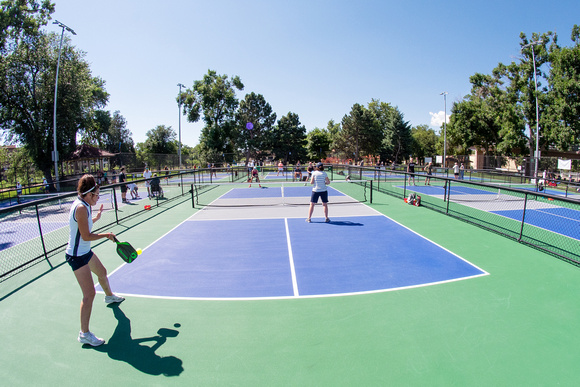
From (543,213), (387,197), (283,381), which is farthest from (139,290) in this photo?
(543,213)

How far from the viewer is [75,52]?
3019 cm

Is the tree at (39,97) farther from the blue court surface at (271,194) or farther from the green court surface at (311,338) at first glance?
the green court surface at (311,338)

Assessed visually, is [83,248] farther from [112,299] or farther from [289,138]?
[289,138]

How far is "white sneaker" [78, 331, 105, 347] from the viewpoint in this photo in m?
3.77

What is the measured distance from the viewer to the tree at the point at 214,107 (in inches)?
2136

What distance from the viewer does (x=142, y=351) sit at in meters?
3.67

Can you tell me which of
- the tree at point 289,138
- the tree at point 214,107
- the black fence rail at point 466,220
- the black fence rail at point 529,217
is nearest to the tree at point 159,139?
the tree at point 214,107

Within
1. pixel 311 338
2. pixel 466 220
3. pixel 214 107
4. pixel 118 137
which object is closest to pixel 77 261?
pixel 311 338

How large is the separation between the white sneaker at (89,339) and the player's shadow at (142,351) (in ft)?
0.19

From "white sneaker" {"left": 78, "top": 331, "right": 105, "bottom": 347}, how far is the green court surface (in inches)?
3.5

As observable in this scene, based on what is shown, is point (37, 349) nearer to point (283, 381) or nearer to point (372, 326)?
point (283, 381)

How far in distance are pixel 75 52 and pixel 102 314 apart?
115ft

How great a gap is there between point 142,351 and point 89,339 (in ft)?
2.34

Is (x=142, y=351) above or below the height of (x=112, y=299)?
below
